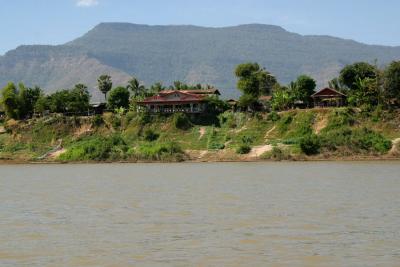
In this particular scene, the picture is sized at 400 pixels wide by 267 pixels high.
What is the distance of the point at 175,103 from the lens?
104m

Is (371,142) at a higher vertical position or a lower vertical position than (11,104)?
lower

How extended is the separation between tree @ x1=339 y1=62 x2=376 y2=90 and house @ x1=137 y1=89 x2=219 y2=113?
821 inches

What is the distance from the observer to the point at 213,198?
37250 mm

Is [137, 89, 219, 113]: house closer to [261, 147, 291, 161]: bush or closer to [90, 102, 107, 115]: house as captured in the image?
[90, 102, 107, 115]: house

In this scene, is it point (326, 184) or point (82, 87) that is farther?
point (82, 87)

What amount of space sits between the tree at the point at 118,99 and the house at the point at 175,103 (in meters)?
7.38

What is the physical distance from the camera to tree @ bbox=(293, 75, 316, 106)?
101188 mm

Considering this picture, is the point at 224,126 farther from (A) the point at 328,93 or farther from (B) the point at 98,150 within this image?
(B) the point at 98,150

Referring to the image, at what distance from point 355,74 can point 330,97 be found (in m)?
5.10

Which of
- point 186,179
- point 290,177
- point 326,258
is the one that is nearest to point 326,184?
point 290,177

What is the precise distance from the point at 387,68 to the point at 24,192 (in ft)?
200

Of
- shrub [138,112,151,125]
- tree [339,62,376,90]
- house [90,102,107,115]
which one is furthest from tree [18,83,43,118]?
tree [339,62,376,90]

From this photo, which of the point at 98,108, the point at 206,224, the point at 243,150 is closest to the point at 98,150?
the point at 243,150

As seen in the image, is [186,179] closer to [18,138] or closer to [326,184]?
[326,184]
